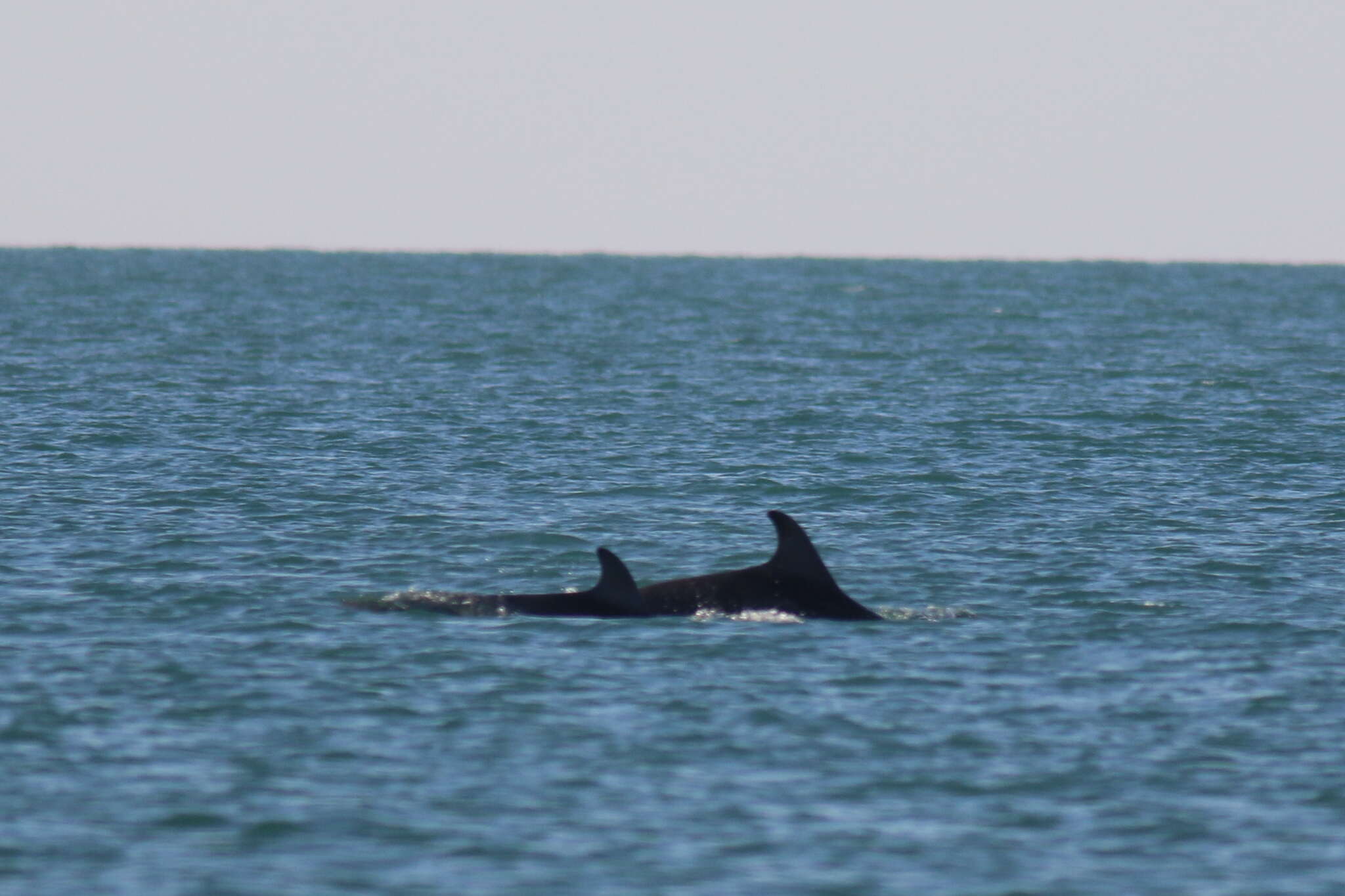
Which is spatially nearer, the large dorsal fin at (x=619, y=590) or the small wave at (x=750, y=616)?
the large dorsal fin at (x=619, y=590)

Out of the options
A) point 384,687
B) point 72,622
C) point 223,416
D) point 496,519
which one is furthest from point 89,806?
point 223,416

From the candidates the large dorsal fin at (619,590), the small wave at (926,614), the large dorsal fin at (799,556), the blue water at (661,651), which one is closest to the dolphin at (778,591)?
the large dorsal fin at (799,556)

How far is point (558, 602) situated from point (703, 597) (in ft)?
5.76

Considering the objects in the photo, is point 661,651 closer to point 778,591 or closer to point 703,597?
point 703,597

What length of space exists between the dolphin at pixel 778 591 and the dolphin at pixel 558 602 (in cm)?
31

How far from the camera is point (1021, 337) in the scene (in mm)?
88312

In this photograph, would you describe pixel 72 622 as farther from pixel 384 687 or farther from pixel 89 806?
pixel 89 806

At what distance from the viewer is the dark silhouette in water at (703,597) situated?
23.1m

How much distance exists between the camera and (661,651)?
21234 millimetres

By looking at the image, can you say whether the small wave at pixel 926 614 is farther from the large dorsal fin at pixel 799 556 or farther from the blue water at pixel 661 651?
the large dorsal fin at pixel 799 556

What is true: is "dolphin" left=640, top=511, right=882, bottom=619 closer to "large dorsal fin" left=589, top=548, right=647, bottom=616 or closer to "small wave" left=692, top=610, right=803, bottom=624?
"small wave" left=692, top=610, right=803, bottom=624

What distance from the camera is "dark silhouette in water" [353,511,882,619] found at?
23.1 m

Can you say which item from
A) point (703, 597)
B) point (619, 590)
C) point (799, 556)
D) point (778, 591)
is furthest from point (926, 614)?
point (619, 590)

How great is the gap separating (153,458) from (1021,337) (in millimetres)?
56903
